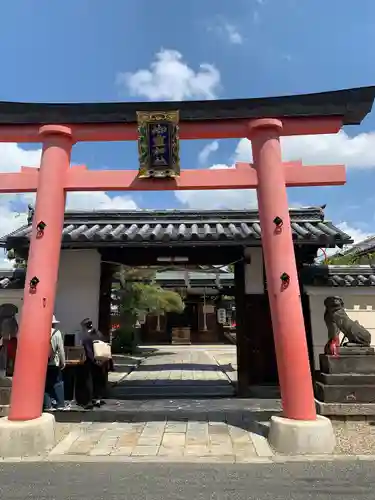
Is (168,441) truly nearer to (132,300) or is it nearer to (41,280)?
(41,280)

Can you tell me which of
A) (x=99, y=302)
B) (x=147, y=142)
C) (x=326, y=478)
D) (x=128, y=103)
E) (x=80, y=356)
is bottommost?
(x=326, y=478)

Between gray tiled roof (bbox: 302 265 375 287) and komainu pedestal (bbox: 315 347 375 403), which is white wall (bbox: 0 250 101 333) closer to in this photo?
gray tiled roof (bbox: 302 265 375 287)

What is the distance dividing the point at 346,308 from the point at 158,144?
559 cm

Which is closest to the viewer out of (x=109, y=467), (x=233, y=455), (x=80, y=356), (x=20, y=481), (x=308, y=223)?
(x=20, y=481)

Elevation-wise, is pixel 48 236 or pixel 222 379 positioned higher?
pixel 48 236

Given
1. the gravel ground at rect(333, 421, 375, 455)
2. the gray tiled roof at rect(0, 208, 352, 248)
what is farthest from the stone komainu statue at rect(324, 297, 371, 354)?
the gray tiled roof at rect(0, 208, 352, 248)

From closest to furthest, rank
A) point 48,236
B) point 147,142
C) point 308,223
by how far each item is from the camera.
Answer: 1. point 48,236
2. point 147,142
3. point 308,223

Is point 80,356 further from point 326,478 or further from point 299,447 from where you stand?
point 326,478

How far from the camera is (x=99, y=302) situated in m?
9.57

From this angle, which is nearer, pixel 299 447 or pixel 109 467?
pixel 109 467

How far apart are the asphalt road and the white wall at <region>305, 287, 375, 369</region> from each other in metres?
3.72

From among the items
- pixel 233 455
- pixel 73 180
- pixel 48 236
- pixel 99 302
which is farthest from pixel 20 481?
pixel 99 302

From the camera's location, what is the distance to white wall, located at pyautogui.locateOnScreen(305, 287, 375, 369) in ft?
28.6

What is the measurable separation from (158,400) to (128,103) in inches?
258
